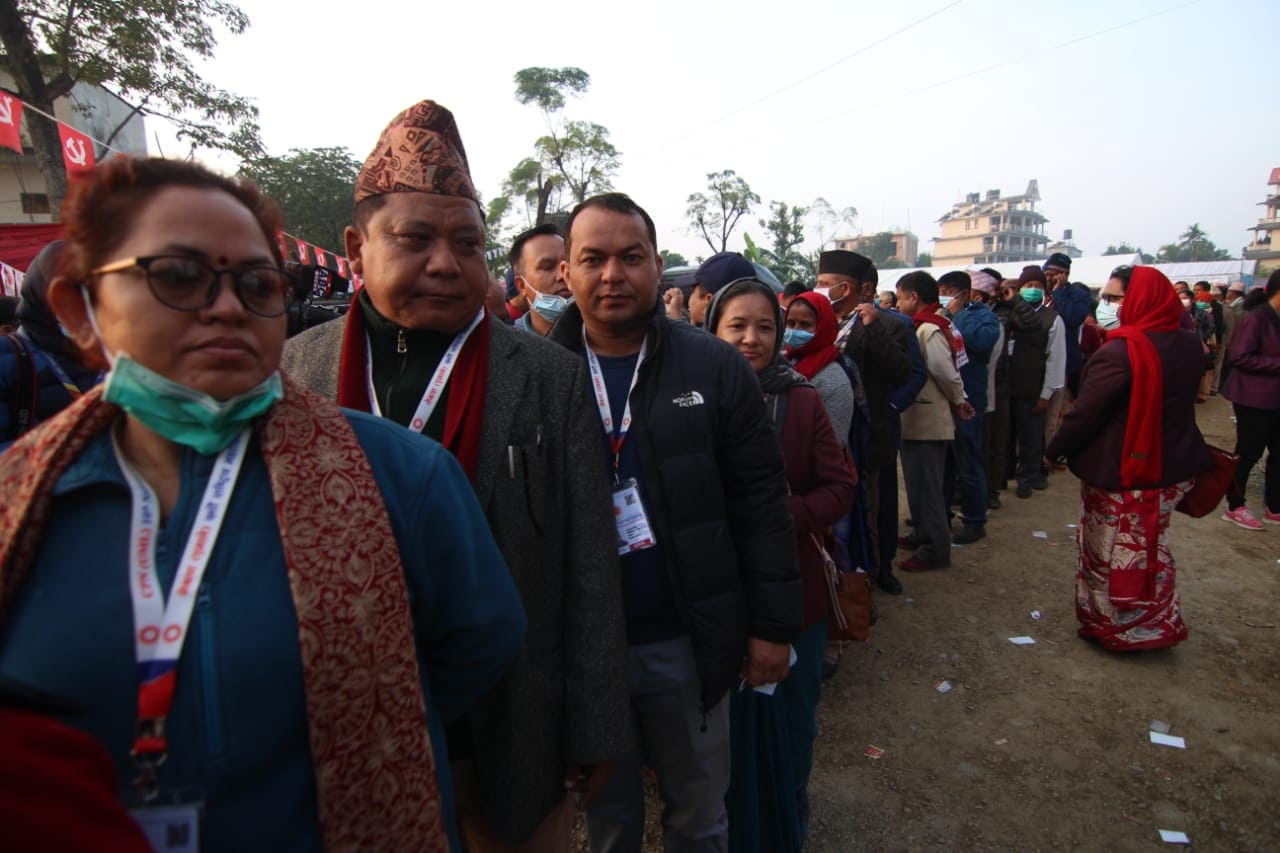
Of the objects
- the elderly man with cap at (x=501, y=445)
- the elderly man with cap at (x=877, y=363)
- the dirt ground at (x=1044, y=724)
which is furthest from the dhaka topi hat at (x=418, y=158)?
the elderly man with cap at (x=877, y=363)

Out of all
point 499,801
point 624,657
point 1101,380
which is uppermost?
point 1101,380

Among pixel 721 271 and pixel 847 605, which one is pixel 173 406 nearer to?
pixel 847 605

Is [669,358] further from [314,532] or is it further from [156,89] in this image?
[156,89]

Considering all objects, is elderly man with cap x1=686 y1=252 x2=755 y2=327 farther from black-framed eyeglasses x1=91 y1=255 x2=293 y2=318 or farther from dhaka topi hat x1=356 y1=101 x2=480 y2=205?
black-framed eyeglasses x1=91 y1=255 x2=293 y2=318

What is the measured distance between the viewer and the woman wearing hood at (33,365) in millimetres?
2521

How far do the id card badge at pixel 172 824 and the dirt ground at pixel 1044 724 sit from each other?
7.84 feet

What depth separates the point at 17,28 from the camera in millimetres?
11180

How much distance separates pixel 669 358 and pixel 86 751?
1.55 meters

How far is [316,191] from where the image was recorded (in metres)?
35.3

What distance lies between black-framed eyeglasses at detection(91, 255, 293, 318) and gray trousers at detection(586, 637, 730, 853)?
4.43 feet

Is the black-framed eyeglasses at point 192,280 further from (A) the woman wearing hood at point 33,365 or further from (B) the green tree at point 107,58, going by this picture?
(B) the green tree at point 107,58

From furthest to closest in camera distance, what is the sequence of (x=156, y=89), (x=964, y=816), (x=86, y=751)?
(x=156, y=89)
(x=964, y=816)
(x=86, y=751)

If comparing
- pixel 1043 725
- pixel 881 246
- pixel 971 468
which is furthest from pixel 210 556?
pixel 881 246

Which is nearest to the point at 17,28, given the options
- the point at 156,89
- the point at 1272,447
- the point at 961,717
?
the point at 156,89
